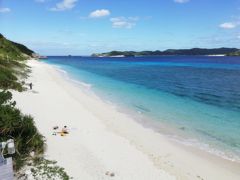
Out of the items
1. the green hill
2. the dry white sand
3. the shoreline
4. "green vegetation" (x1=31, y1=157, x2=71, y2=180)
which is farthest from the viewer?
the green hill

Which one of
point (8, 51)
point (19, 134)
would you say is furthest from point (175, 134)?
point (8, 51)

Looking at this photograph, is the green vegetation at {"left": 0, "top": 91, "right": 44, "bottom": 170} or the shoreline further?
the shoreline

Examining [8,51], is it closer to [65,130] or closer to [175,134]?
[65,130]

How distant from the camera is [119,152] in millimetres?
11047

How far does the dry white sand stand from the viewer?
30.7 feet

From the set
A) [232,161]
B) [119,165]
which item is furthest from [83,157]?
[232,161]

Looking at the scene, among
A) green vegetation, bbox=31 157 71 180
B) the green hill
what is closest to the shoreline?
green vegetation, bbox=31 157 71 180

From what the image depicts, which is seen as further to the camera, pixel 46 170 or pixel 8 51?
pixel 8 51

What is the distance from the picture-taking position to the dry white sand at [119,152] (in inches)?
368

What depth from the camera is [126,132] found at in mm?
14555

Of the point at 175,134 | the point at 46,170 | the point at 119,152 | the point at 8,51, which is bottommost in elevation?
the point at 175,134

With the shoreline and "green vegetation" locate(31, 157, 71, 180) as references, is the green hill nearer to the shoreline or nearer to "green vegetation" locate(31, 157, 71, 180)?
the shoreline

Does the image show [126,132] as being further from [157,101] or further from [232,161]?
[157,101]

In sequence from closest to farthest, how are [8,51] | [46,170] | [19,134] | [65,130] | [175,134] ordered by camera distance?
[46,170] → [19,134] → [65,130] → [175,134] → [8,51]
